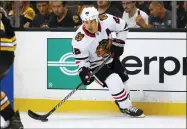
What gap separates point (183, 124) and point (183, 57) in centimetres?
70

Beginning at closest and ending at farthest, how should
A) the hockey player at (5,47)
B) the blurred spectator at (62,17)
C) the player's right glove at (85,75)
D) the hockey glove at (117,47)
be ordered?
the hockey player at (5,47) < the player's right glove at (85,75) < the hockey glove at (117,47) < the blurred spectator at (62,17)

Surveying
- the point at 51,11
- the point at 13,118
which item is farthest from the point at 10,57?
the point at 51,11

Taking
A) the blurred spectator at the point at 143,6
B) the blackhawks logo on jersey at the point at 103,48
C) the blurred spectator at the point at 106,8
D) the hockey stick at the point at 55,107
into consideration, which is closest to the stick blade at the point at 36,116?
Answer: the hockey stick at the point at 55,107

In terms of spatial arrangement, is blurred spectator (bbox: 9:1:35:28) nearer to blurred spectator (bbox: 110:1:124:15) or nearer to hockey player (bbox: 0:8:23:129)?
blurred spectator (bbox: 110:1:124:15)

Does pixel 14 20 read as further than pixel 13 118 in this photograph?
Yes

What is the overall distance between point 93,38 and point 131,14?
2.04 ft

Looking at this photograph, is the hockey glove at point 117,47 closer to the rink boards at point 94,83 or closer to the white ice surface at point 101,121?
the rink boards at point 94,83

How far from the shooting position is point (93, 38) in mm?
4676

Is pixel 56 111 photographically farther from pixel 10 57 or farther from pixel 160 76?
pixel 10 57

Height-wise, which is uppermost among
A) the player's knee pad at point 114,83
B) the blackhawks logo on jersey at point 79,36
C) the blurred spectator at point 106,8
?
the blurred spectator at point 106,8

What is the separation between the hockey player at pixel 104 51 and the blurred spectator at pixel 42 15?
72cm

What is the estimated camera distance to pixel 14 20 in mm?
5234

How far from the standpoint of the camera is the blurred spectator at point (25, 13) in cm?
526

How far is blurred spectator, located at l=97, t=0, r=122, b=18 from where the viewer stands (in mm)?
5127
